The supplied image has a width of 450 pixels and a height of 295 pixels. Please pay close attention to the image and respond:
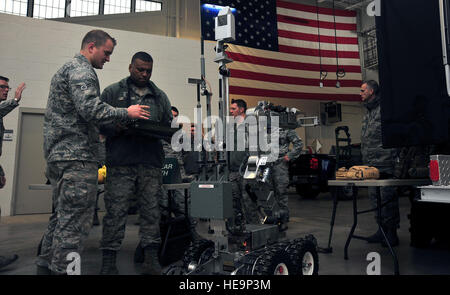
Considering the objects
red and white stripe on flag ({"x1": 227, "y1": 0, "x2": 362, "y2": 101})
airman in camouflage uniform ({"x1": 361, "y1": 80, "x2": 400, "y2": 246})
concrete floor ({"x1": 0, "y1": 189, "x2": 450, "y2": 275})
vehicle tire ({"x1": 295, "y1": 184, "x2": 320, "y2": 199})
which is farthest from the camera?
vehicle tire ({"x1": 295, "y1": 184, "x2": 320, "y2": 199})

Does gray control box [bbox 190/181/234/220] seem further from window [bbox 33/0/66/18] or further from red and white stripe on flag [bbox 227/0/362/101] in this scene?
window [bbox 33/0/66/18]

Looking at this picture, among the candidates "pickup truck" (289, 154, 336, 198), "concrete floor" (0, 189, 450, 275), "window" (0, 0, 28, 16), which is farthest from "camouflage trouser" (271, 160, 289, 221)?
"window" (0, 0, 28, 16)

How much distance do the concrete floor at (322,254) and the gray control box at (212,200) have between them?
3.58 ft

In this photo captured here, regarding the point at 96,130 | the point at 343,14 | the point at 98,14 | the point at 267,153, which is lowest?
the point at 267,153

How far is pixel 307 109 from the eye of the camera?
40.3 ft

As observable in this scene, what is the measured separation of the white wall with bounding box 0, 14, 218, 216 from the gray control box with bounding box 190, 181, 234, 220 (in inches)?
221

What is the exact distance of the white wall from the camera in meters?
5.98

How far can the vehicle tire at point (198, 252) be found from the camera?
6.24 ft

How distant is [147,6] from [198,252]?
7931 millimetres

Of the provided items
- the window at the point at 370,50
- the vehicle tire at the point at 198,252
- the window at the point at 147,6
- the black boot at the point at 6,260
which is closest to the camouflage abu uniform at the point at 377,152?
the vehicle tire at the point at 198,252
